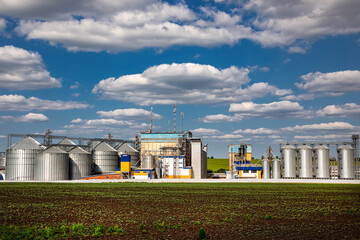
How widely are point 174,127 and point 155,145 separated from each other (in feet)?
27.3

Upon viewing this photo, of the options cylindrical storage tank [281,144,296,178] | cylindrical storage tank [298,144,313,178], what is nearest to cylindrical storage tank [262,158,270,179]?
cylindrical storage tank [281,144,296,178]

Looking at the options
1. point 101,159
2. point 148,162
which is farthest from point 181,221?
point 101,159

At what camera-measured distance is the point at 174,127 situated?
4523 inches

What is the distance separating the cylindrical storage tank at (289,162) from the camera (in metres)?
89.5

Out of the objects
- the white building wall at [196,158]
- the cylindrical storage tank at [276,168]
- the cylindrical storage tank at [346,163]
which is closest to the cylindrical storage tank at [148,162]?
the white building wall at [196,158]

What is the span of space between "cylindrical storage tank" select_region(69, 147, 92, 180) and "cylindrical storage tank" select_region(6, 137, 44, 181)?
8.44 metres

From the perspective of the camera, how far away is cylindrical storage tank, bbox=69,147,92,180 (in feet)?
300

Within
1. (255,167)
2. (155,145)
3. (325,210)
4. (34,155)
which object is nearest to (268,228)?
(325,210)

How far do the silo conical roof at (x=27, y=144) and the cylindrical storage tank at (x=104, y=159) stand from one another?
1757 centimetres

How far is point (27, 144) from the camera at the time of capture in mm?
90500

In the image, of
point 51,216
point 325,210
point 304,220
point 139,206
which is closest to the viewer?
point 304,220

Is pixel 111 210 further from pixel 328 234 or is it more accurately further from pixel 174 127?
pixel 174 127

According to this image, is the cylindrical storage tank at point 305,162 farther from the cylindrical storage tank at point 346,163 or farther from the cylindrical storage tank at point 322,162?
the cylindrical storage tank at point 346,163

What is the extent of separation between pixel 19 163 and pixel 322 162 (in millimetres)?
72472
